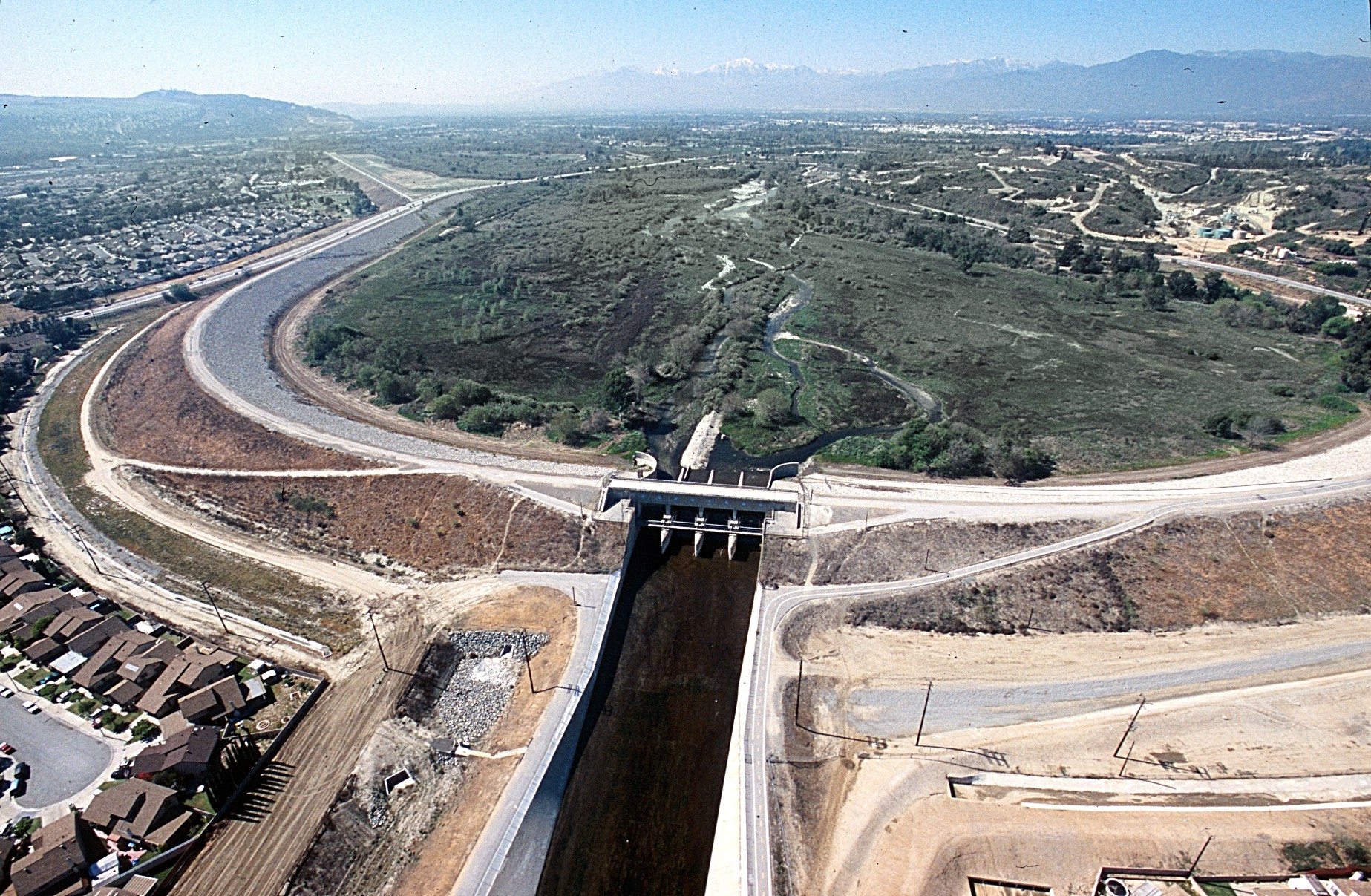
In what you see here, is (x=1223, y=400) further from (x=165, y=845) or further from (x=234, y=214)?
(x=234, y=214)

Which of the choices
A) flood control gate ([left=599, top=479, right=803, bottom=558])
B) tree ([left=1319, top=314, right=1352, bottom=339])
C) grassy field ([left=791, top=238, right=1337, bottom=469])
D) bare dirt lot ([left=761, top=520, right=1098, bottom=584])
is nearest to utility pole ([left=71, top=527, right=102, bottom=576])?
flood control gate ([left=599, top=479, right=803, bottom=558])

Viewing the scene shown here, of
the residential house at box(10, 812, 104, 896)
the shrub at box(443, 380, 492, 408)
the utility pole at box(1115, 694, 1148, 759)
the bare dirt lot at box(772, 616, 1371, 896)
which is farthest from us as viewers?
the shrub at box(443, 380, 492, 408)

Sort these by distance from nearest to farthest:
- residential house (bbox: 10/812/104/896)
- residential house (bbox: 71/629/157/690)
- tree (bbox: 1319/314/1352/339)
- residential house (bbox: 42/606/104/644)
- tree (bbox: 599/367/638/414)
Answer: residential house (bbox: 10/812/104/896)
residential house (bbox: 71/629/157/690)
residential house (bbox: 42/606/104/644)
tree (bbox: 599/367/638/414)
tree (bbox: 1319/314/1352/339)

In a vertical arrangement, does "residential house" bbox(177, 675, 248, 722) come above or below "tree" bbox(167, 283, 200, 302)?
below

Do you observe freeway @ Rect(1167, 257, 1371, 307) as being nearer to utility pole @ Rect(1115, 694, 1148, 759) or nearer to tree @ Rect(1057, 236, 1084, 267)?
tree @ Rect(1057, 236, 1084, 267)

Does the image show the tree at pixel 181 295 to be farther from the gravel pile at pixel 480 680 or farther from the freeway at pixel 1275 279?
the freeway at pixel 1275 279

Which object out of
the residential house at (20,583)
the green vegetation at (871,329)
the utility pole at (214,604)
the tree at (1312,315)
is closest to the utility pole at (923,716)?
the green vegetation at (871,329)

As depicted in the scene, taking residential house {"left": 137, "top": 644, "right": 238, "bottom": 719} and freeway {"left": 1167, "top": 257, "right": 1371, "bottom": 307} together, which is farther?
freeway {"left": 1167, "top": 257, "right": 1371, "bottom": 307}
